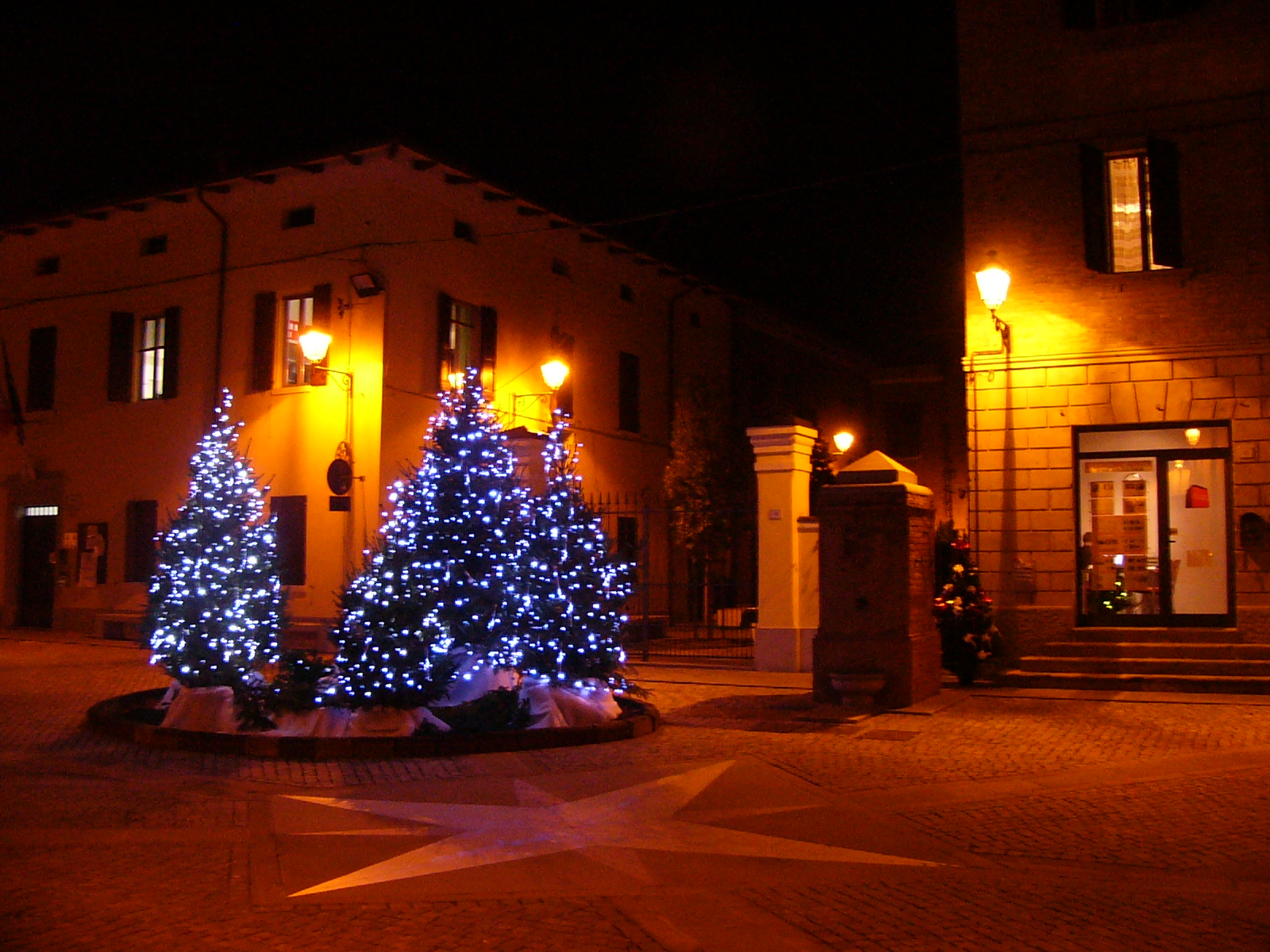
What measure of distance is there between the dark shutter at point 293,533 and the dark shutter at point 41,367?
278 inches

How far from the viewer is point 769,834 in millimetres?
6879

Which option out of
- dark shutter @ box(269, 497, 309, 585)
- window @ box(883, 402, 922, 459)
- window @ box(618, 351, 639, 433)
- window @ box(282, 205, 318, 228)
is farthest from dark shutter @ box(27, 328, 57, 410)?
window @ box(883, 402, 922, 459)

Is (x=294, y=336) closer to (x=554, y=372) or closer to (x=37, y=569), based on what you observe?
(x=554, y=372)

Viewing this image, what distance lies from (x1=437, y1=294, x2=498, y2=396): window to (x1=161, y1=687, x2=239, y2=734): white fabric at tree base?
10.1m

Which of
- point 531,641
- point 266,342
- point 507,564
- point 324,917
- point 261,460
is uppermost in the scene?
point 266,342

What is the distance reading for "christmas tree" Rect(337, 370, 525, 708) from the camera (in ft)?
32.3

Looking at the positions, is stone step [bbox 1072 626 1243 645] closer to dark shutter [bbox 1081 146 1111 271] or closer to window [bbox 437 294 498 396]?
dark shutter [bbox 1081 146 1111 271]

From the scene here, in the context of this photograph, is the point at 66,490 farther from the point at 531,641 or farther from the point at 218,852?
the point at 218,852

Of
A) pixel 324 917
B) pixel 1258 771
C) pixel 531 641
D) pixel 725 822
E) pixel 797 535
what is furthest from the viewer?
pixel 797 535

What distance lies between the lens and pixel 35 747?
9.70m

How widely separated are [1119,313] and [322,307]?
40.3ft

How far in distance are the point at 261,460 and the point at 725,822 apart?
48.2ft

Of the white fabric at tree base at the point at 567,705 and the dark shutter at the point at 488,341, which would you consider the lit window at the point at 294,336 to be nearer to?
the dark shutter at the point at 488,341

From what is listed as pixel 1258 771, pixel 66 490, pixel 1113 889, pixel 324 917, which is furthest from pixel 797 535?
pixel 66 490
